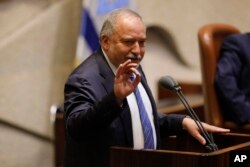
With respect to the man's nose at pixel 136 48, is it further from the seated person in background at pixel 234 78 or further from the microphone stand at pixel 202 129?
the seated person in background at pixel 234 78

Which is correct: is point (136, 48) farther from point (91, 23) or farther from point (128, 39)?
point (91, 23)

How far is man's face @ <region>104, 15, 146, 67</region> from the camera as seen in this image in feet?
8.18

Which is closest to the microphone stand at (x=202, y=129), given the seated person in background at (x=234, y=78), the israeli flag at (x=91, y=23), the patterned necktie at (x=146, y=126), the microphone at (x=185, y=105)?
the microphone at (x=185, y=105)

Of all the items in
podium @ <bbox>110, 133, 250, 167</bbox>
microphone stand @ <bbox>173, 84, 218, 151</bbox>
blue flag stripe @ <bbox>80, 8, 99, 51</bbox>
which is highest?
blue flag stripe @ <bbox>80, 8, 99, 51</bbox>

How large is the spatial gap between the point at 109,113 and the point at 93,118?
2.3 inches

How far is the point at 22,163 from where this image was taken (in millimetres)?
4582

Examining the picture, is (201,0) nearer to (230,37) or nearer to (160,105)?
(160,105)

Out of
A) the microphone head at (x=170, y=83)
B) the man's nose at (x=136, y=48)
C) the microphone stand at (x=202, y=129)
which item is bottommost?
the microphone stand at (x=202, y=129)

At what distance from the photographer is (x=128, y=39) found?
8.17 ft

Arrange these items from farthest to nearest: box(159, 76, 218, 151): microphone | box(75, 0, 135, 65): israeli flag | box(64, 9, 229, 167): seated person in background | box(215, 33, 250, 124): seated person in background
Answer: box(75, 0, 135, 65): israeli flag → box(215, 33, 250, 124): seated person in background → box(159, 76, 218, 151): microphone → box(64, 9, 229, 167): seated person in background

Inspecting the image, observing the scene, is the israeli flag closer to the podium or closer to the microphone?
the microphone

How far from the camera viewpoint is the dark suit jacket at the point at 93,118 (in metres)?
2.34

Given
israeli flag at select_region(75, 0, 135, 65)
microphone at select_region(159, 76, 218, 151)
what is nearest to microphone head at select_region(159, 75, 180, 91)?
microphone at select_region(159, 76, 218, 151)

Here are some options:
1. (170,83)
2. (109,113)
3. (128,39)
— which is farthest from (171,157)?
(128,39)
